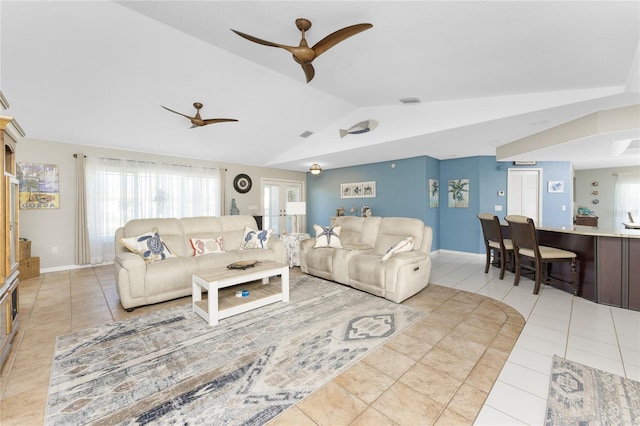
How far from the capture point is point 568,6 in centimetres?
180

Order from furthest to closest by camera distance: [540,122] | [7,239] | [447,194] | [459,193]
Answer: [447,194], [459,193], [540,122], [7,239]

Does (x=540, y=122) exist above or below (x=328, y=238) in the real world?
above

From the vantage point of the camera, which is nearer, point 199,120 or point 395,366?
point 395,366

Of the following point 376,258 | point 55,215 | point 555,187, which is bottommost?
point 376,258

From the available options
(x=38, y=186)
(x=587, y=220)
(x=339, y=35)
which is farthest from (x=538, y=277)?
(x=38, y=186)

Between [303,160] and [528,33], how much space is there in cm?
527

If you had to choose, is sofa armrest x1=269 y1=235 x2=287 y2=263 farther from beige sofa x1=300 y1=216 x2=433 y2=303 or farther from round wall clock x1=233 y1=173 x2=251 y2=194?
round wall clock x1=233 y1=173 x2=251 y2=194

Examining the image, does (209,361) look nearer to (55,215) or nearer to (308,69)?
(308,69)

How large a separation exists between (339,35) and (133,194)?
5501 mm

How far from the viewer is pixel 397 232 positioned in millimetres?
3947

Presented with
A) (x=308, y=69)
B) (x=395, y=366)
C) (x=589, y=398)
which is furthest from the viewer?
(x=308, y=69)

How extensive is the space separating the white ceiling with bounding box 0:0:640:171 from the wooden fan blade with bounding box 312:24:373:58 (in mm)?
316

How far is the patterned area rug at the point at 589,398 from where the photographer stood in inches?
58.1

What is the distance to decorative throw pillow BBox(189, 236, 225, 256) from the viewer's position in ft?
12.8
